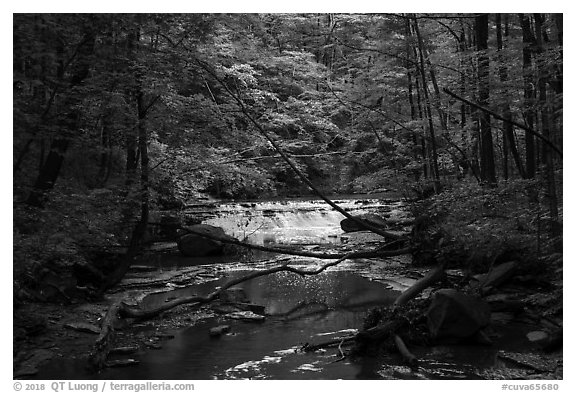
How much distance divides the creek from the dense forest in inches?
44.1

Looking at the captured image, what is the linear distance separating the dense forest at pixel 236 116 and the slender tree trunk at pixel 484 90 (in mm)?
33

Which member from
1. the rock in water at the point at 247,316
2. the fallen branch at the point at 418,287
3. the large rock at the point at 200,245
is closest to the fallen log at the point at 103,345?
the rock in water at the point at 247,316

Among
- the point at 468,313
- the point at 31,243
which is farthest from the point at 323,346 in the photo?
the point at 31,243

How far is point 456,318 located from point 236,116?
4780 millimetres

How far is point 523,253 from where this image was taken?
6.50 metres

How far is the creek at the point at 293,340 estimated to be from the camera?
14.7ft

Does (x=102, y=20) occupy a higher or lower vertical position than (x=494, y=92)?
higher

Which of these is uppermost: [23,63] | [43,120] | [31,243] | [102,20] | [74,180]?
[102,20]

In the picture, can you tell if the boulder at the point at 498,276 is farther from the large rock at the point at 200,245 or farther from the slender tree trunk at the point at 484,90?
the large rock at the point at 200,245

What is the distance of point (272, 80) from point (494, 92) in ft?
13.9

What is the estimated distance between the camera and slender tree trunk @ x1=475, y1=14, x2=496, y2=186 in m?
6.69

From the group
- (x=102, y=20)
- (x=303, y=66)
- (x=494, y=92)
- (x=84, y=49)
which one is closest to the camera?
(x=102, y=20)

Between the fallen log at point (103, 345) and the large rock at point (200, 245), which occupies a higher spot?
the fallen log at point (103, 345)

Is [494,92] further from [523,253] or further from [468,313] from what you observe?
[468,313]
